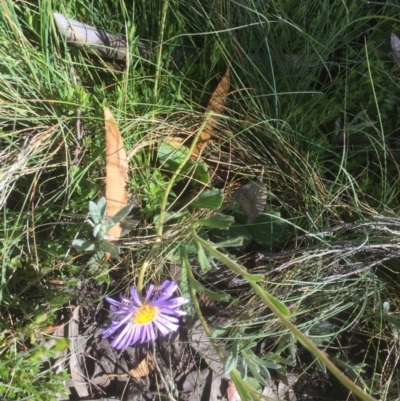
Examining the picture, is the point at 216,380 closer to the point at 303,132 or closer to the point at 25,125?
the point at 303,132

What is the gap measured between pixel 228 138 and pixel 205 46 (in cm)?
23

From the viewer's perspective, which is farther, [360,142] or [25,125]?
[360,142]

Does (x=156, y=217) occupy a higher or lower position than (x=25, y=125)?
lower

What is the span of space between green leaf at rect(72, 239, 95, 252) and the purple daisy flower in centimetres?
13

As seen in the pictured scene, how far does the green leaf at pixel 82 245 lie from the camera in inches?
46.8

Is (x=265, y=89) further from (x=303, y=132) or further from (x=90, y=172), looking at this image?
(x=90, y=172)

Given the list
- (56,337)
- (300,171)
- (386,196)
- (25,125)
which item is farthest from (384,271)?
(25,125)

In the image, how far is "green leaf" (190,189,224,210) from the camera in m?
1.23

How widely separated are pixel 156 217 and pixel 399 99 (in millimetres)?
Answer: 678

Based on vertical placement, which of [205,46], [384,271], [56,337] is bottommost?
[56,337]

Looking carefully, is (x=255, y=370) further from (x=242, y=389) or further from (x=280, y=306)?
(x=280, y=306)

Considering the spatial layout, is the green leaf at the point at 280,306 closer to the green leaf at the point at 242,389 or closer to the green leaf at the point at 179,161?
the green leaf at the point at 242,389

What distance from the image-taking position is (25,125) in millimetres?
1296

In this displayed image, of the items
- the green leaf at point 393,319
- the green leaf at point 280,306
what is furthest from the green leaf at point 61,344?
the green leaf at point 393,319
